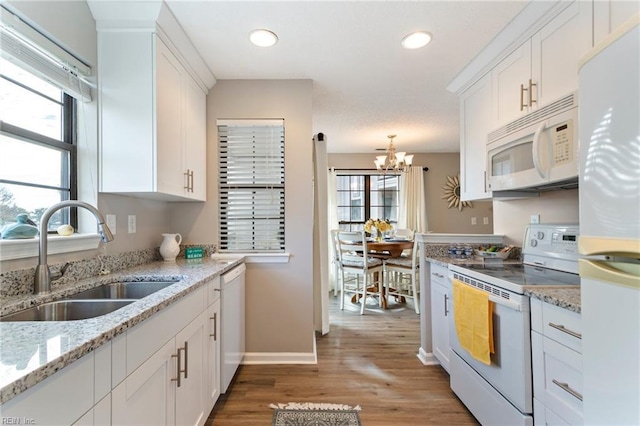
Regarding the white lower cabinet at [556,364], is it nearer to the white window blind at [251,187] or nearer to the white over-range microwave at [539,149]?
the white over-range microwave at [539,149]

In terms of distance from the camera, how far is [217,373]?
178cm

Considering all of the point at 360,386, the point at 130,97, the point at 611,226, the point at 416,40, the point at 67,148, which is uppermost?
the point at 416,40

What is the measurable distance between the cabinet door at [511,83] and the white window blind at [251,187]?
66.0 inches

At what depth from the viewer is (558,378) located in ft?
3.82

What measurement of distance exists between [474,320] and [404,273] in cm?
240

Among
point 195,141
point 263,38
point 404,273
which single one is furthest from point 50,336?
point 404,273

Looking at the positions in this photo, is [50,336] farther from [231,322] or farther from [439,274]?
[439,274]

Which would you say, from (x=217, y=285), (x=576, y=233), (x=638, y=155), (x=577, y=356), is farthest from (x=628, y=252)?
(x=217, y=285)

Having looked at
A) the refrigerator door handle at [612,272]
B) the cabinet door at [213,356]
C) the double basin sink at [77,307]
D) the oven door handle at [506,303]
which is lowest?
the cabinet door at [213,356]

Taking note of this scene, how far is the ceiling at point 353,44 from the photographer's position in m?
1.61

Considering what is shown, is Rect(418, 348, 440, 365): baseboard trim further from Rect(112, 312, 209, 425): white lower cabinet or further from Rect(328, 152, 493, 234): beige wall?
Rect(328, 152, 493, 234): beige wall

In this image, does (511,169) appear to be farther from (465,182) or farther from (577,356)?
(577,356)

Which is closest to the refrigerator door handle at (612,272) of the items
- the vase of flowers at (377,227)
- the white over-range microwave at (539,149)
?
the white over-range microwave at (539,149)

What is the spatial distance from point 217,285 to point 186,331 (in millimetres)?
459
